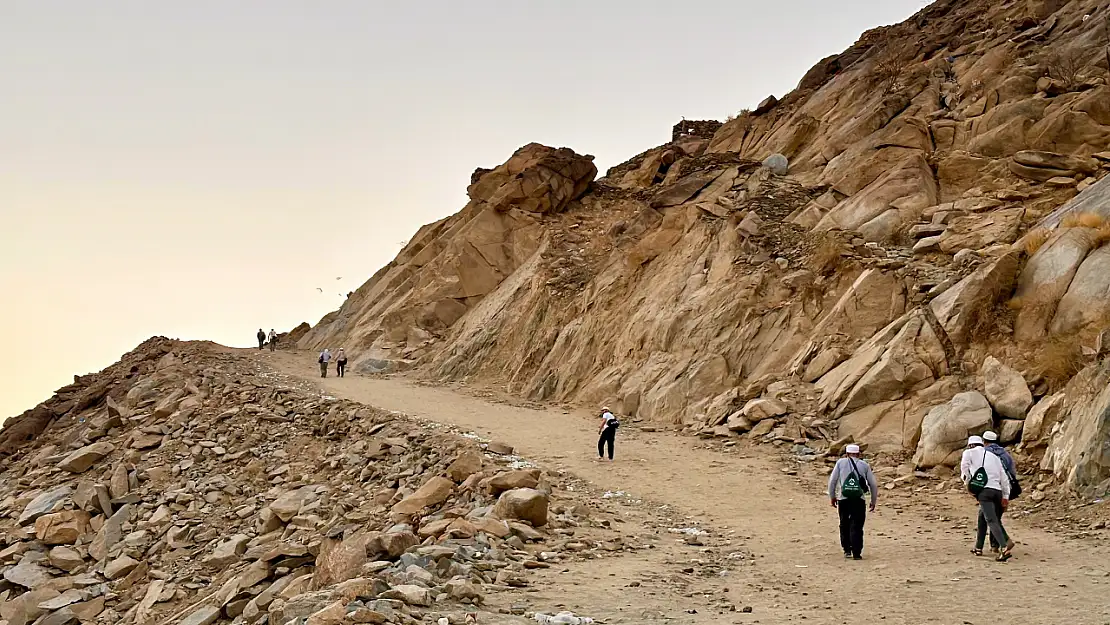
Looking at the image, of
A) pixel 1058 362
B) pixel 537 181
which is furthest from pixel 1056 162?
pixel 537 181

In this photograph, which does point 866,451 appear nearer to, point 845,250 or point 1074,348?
point 1074,348

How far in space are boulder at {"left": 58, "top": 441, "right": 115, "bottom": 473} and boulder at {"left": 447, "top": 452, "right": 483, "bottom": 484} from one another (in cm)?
1407

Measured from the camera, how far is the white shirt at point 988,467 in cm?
853

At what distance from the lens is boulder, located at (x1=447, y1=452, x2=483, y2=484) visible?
40.0ft

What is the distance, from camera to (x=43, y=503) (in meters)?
19.0

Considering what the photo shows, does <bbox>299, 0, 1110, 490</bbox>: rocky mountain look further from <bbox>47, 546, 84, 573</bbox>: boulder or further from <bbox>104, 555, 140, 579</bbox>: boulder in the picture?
<bbox>47, 546, 84, 573</bbox>: boulder

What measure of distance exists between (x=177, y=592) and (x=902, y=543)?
440 inches

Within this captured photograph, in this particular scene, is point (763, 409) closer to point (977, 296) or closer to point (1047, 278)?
point (977, 296)

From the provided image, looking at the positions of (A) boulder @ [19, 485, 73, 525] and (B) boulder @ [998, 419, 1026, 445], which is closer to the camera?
(B) boulder @ [998, 419, 1026, 445]

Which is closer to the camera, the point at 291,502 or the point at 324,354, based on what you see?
the point at 291,502

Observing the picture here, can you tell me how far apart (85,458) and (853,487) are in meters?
20.4

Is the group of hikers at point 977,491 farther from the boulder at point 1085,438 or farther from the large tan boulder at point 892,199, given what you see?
the large tan boulder at point 892,199

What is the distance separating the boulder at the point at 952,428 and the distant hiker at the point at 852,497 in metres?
4.46

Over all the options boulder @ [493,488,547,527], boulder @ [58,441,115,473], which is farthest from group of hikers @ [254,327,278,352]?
boulder @ [493,488,547,527]
